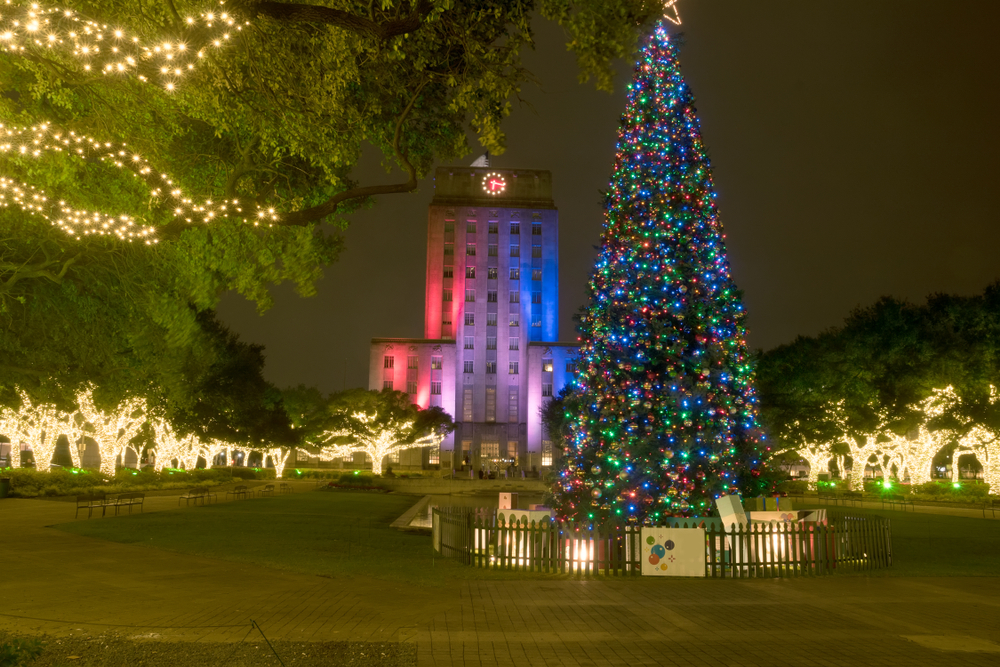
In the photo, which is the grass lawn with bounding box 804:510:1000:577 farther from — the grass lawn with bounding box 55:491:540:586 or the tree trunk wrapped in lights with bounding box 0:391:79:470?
the tree trunk wrapped in lights with bounding box 0:391:79:470

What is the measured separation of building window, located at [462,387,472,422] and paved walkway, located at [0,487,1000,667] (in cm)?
9264

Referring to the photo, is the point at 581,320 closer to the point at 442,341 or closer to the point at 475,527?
the point at 475,527

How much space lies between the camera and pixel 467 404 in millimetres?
105562

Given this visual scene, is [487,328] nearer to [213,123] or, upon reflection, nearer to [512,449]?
[512,449]

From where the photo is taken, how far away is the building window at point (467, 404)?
105438 mm

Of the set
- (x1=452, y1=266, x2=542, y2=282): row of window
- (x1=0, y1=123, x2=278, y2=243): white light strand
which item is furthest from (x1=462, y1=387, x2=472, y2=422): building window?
Answer: (x1=0, y1=123, x2=278, y2=243): white light strand

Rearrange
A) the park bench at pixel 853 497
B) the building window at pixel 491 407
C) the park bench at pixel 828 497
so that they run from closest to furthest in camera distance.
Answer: the park bench at pixel 853 497, the park bench at pixel 828 497, the building window at pixel 491 407

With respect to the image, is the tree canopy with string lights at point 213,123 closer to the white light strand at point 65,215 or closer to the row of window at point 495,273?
the white light strand at point 65,215

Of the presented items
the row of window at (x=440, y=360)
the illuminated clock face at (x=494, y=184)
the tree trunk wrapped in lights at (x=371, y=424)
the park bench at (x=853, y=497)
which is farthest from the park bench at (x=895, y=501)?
the illuminated clock face at (x=494, y=184)

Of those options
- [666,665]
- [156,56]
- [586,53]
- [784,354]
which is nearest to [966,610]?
[666,665]

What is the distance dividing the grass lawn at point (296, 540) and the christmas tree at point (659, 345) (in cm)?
321

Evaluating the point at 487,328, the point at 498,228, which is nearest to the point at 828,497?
the point at 487,328

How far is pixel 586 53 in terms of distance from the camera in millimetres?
8961

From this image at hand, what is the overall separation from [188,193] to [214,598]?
732 centimetres
